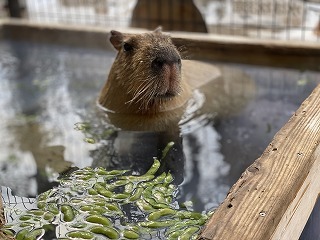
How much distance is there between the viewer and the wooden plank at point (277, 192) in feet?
4.54

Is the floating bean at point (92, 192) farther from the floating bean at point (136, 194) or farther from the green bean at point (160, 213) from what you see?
the green bean at point (160, 213)

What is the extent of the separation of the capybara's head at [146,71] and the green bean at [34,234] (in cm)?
110

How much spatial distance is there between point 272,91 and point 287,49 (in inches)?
20.2

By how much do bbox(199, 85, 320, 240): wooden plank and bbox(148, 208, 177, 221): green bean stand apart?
502mm

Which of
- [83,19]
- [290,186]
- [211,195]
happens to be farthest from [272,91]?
[83,19]

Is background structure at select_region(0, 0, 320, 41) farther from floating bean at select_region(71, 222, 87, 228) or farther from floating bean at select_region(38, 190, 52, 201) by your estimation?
floating bean at select_region(71, 222, 87, 228)

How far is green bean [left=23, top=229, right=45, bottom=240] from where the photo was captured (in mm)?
1883

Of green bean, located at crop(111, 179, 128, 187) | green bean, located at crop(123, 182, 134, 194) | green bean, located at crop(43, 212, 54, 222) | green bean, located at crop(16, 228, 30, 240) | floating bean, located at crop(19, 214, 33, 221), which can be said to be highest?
green bean, located at crop(16, 228, 30, 240)

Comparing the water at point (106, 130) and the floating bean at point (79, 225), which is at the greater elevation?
the floating bean at point (79, 225)

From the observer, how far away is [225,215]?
4.68 ft

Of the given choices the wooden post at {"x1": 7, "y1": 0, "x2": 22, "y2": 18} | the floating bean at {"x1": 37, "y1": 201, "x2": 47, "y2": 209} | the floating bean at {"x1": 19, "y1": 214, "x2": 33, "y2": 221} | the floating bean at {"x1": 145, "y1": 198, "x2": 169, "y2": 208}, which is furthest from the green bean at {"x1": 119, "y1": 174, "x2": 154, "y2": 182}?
the wooden post at {"x1": 7, "y1": 0, "x2": 22, "y2": 18}

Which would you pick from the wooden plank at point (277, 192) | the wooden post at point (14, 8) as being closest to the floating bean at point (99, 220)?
the wooden plank at point (277, 192)

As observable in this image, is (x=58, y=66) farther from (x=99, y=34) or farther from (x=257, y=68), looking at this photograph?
(x=257, y=68)

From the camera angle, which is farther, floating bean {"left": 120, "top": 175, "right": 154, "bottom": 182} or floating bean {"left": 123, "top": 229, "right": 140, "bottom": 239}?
floating bean {"left": 120, "top": 175, "right": 154, "bottom": 182}
